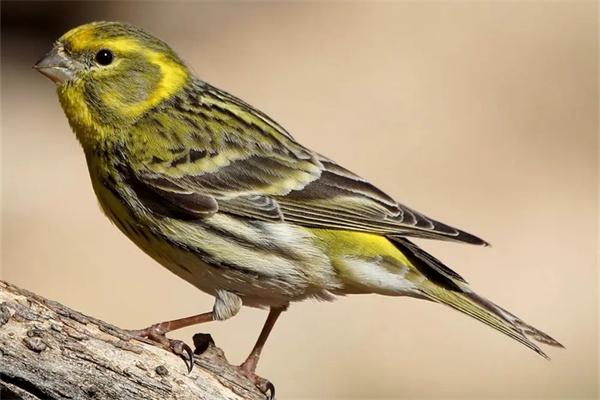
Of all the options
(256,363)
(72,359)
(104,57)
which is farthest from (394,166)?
(72,359)

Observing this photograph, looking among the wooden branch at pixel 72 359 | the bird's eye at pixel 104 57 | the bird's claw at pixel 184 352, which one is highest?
the bird's eye at pixel 104 57

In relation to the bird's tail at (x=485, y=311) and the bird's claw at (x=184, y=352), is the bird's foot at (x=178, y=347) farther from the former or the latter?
the bird's tail at (x=485, y=311)

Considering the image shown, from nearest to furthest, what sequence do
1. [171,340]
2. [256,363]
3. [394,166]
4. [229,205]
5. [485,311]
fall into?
[171,340] → [485,311] → [229,205] → [256,363] → [394,166]

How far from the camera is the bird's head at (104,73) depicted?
6.54 metres

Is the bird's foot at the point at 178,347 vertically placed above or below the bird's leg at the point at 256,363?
below

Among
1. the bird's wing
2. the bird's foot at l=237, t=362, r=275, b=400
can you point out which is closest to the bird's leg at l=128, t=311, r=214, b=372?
the bird's foot at l=237, t=362, r=275, b=400

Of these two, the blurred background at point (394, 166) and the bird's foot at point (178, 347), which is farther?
the blurred background at point (394, 166)

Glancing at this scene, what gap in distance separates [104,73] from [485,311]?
239 cm

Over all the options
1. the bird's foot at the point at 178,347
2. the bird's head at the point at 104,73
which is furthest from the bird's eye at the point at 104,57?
the bird's foot at the point at 178,347

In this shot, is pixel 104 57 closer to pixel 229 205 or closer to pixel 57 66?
pixel 57 66

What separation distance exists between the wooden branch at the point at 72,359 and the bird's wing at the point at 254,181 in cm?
96

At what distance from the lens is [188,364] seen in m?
5.76

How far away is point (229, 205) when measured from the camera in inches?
254

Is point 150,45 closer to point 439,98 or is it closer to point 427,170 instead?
point 427,170
